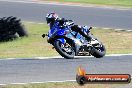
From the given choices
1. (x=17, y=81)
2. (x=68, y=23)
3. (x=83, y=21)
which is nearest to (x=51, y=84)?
(x=17, y=81)

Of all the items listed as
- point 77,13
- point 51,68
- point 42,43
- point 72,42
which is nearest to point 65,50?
point 72,42

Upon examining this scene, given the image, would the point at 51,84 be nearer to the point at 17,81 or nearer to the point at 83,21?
the point at 17,81

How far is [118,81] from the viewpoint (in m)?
6.11

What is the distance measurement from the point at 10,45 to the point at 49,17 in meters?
17.4

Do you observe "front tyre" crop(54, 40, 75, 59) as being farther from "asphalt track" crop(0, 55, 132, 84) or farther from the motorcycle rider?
"asphalt track" crop(0, 55, 132, 84)

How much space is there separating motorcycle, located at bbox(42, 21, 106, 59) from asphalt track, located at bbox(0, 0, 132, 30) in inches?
920

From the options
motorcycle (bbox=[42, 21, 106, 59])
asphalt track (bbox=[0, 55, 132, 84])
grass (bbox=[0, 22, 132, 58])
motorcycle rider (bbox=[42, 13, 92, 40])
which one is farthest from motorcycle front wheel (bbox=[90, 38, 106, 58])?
grass (bbox=[0, 22, 132, 58])

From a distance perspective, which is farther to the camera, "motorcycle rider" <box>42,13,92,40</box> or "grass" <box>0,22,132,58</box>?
"grass" <box>0,22,132,58</box>

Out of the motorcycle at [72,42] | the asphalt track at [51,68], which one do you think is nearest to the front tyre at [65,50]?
the motorcycle at [72,42]

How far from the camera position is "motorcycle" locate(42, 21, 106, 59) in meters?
7.95

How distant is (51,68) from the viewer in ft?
54.3

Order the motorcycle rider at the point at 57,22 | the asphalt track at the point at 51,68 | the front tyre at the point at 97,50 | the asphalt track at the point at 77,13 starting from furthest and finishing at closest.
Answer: the asphalt track at the point at 77,13, the asphalt track at the point at 51,68, the front tyre at the point at 97,50, the motorcycle rider at the point at 57,22

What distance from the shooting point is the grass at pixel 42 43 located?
22.2m

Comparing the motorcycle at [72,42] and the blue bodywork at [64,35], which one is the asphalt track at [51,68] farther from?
the blue bodywork at [64,35]
